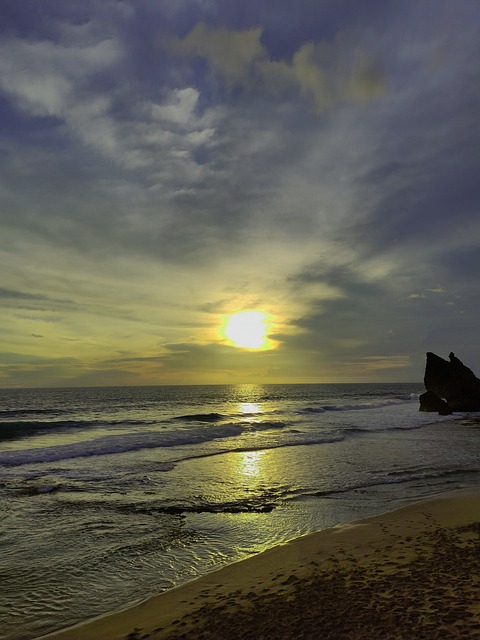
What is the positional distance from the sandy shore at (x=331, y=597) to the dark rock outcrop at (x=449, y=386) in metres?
47.5

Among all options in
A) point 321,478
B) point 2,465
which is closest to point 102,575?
point 321,478

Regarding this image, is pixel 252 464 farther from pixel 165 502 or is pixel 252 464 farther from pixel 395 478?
pixel 165 502

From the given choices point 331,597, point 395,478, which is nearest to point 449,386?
point 395,478

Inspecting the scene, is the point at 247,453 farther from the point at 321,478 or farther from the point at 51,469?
the point at 51,469

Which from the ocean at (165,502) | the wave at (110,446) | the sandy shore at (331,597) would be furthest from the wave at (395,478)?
the wave at (110,446)

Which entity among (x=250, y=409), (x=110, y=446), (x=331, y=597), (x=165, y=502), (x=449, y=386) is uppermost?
(x=449, y=386)

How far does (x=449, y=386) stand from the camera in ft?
200

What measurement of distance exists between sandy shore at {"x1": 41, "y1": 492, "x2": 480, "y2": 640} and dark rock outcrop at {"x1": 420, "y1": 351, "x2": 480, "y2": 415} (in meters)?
47.5

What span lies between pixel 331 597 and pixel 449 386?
6084cm

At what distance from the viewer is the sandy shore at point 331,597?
230 inches

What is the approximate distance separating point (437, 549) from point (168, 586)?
5.55 metres

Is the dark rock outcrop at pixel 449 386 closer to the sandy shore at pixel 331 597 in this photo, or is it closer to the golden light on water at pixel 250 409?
the golden light on water at pixel 250 409

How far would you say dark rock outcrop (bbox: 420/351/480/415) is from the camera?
5562 cm

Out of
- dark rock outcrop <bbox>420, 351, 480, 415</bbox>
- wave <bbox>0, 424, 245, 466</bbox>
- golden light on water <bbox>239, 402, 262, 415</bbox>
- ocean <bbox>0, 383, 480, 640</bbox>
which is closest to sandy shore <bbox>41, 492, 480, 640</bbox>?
ocean <bbox>0, 383, 480, 640</bbox>
